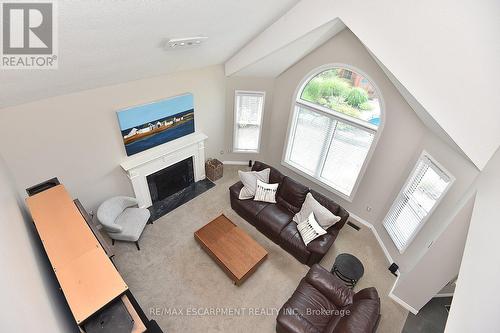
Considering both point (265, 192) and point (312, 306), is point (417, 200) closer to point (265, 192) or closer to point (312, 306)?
point (312, 306)

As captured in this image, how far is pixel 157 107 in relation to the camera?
471cm

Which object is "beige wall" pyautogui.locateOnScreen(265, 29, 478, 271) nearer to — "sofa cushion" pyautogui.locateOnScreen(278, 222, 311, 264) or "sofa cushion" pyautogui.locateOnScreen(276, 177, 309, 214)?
"sofa cushion" pyautogui.locateOnScreen(276, 177, 309, 214)

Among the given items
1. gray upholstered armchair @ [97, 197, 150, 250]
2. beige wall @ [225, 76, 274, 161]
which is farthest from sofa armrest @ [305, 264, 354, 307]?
beige wall @ [225, 76, 274, 161]

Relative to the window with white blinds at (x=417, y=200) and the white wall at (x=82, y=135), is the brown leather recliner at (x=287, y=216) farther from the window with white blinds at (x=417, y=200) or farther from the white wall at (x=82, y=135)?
the white wall at (x=82, y=135)

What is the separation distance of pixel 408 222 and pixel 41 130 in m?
6.22

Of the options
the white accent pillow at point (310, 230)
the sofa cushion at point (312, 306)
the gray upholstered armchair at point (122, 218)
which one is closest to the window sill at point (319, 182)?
the white accent pillow at point (310, 230)

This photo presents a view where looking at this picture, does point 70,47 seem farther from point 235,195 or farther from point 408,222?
point 408,222

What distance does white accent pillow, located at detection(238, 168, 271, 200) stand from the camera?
536 cm

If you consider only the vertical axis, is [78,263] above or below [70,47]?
below

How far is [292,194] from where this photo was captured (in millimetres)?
5289

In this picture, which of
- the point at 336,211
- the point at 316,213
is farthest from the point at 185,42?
the point at 336,211

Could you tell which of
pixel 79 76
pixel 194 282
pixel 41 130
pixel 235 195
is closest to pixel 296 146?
pixel 235 195

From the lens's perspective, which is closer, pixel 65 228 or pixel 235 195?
pixel 65 228

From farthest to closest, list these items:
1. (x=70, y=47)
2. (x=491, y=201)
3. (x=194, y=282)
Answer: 1. (x=194, y=282)
2. (x=491, y=201)
3. (x=70, y=47)
